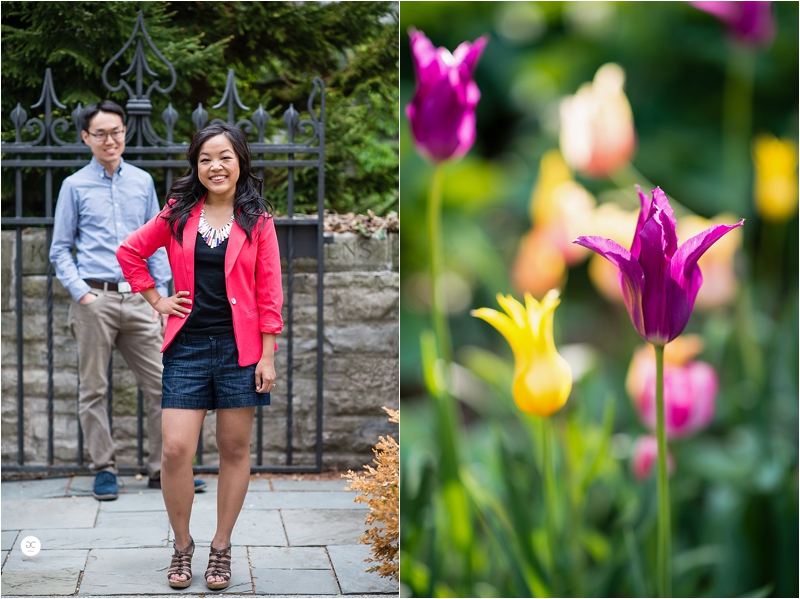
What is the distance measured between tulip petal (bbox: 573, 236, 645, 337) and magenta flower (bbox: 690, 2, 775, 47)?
0.66 metres

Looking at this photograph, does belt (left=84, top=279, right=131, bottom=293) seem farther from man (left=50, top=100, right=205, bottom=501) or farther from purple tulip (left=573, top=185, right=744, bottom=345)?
purple tulip (left=573, top=185, right=744, bottom=345)

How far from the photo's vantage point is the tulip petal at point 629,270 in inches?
48.4

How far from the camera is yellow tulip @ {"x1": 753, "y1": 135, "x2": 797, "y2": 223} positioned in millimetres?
1746

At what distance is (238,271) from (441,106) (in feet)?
2.41

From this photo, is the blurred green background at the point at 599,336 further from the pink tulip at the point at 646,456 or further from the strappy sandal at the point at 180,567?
the strappy sandal at the point at 180,567

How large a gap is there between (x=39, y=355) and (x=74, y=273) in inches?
24.8

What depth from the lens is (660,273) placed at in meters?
1.22

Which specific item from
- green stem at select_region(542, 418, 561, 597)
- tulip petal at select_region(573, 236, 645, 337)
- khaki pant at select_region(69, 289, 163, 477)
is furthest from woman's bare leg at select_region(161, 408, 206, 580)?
tulip petal at select_region(573, 236, 645, 337)

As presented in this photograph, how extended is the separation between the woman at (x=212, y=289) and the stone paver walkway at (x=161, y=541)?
37cm

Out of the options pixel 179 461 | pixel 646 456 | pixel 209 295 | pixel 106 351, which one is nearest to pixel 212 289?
pixel 209 295

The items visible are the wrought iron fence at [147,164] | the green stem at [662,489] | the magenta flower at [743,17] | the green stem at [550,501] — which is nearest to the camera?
the green stem at [662,489]

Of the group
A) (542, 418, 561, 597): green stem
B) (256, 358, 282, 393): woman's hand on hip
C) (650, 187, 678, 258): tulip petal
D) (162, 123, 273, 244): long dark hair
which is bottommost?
(542, 418, 561, 597): green stem

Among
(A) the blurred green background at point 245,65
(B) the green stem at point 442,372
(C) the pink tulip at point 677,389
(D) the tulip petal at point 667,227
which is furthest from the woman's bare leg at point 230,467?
(A) the blurred green background at point 245,65

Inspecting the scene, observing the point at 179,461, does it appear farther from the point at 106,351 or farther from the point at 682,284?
the point at 682,284
